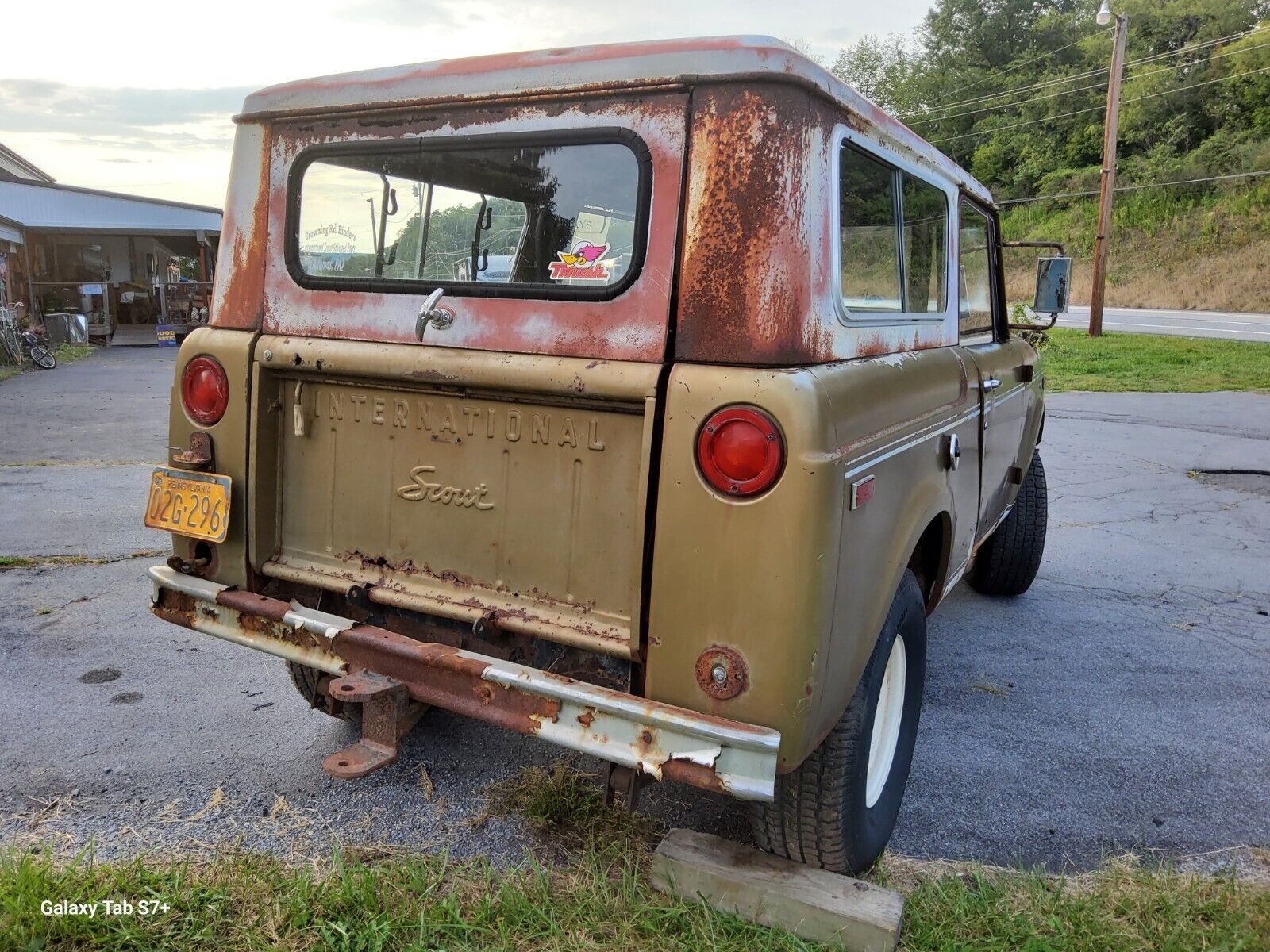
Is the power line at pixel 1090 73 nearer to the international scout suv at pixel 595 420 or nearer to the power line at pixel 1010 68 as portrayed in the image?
the power line at pixel 1010 68

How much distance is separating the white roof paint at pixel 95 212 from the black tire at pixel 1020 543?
21.9 metres

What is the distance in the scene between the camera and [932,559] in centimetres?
323

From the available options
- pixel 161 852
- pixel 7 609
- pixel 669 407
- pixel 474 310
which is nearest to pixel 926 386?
pixel 669 407

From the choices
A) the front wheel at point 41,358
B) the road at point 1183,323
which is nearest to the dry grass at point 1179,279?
the road at point 1183,323

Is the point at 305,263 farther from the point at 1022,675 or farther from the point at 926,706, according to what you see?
the point at 1022,675

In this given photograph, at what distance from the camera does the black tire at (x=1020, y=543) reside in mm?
5027

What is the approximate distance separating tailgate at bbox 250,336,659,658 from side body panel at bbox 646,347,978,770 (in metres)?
0.10

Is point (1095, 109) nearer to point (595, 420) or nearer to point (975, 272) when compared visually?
point (975, 272)

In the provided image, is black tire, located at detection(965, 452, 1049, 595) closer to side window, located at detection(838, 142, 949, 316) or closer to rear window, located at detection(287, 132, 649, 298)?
side window, located at detection(838, 142, 949, 316)

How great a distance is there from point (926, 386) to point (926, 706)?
62.0 inches

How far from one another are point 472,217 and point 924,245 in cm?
151

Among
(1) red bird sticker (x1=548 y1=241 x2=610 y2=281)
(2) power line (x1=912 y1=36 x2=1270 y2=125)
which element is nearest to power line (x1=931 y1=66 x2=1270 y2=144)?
(2) power line (x1=912 y1=36 x2=1270 y2=125)

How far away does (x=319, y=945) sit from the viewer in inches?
86.7

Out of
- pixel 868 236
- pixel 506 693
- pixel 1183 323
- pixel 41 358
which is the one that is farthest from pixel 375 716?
pixel 1183 323
